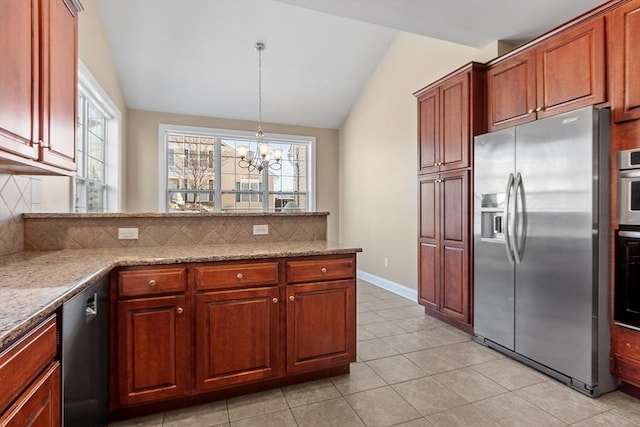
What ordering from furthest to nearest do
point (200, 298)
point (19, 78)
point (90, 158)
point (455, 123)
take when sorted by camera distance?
point (90, 158) < point (455, 123) < point (200, 298) < point (19, 78)

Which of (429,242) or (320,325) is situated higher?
(429,242)

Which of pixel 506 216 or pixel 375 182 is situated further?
pixel 375 182

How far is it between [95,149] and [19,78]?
3137 mm

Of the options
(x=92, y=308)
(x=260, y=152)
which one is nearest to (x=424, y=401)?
(x=92, y=308)

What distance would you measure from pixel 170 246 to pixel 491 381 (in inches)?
96.4

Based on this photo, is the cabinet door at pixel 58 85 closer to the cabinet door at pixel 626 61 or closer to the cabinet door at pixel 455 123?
the cabinet door at pixel 455 123

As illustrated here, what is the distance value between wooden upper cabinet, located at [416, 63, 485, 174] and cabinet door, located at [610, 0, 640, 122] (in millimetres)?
1046

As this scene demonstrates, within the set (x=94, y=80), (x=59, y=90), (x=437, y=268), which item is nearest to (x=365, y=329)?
(x=437, y=268)

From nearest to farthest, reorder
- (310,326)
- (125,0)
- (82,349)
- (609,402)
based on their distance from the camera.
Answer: (82,349), (609,402), (310,326), (125,0)

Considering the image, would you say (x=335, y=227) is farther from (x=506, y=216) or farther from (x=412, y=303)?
(x=506, y=216)

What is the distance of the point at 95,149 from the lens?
13.8 feet

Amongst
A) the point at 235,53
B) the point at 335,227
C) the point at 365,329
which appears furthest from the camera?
the point at 335,227

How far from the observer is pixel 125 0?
12.6ft

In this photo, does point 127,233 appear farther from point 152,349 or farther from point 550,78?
point 550,78
